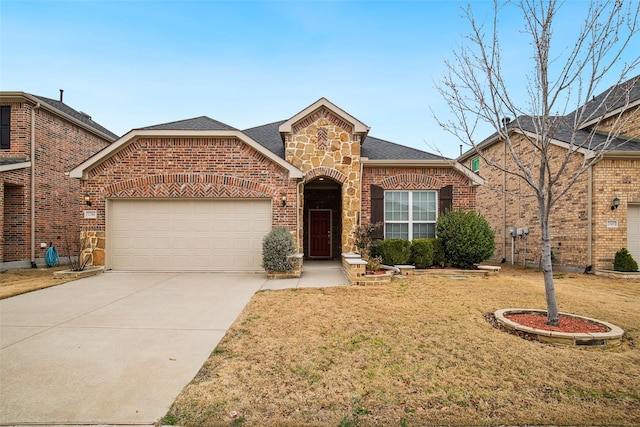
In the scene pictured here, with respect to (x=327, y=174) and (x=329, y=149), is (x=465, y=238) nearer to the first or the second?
(x=327, y=174)

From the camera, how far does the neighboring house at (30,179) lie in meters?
11.0

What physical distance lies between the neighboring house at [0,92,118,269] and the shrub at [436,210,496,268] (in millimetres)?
12081

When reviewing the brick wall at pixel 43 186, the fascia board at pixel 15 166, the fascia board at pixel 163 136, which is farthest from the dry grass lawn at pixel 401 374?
the fascia board at pixel 15 166

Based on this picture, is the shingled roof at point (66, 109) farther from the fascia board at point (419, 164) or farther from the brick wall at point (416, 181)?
the brick wall at point (416, 181)

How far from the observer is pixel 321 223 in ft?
46.5

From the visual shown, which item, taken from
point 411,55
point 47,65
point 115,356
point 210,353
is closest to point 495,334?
point 210,353

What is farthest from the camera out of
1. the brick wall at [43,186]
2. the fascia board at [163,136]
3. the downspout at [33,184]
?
the downspout at [33,184]

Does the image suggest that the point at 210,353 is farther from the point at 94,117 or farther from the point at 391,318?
the point at 94,117

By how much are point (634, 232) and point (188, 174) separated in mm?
14663

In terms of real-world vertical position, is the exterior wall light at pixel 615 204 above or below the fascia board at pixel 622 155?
below

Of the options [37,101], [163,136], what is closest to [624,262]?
[163,136]

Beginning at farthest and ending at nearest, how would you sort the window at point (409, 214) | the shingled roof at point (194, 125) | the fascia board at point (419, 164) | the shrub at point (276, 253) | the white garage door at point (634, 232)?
the window at point (409, 214), the fascia board at point (419, 164), the white garage door at point (634, 232), the shingled roof at point (194, 125), the shrub at point (276, 253)

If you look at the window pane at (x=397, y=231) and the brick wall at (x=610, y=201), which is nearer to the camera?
the brick wall at (x=610, y=201)

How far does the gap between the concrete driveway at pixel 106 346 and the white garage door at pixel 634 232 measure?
1167cm
